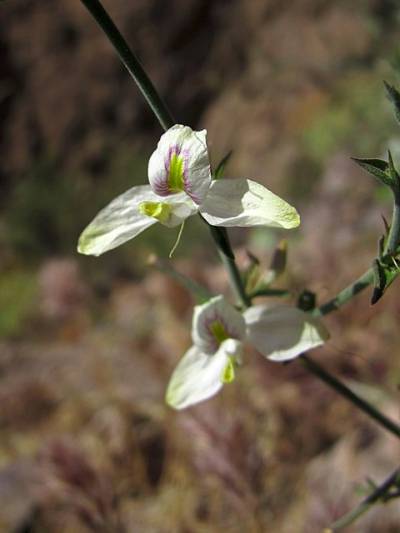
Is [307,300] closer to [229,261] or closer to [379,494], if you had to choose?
[229,261]

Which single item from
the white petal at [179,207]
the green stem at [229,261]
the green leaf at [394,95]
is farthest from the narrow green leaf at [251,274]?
the green leaf at [394,95]

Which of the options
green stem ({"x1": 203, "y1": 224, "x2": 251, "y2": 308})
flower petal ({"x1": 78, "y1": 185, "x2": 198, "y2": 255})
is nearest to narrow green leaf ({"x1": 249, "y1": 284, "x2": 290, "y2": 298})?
green stem ({"x1": 203, "y1": 224, "x2": 251, "y2": 308})

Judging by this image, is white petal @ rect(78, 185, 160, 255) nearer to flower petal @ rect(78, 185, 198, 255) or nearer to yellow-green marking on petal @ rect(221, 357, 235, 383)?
flower petal @ rect(78, 185, 198, 255)

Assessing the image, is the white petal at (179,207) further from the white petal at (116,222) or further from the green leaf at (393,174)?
the green leaf at (393,174)

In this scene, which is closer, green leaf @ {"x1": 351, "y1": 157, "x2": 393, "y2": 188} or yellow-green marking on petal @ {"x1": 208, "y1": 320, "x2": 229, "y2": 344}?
green leaf @ {"x1": 351, "y1": 157, "x2": 393, "y2": 188}

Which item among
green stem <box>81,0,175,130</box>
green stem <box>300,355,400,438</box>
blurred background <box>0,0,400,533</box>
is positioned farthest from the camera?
blurred background <box>0,0,400,533</box>

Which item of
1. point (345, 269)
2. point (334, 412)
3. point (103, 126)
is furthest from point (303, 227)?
point (103, 126)

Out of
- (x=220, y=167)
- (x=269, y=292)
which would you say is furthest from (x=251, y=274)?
(x=220, y=167)
